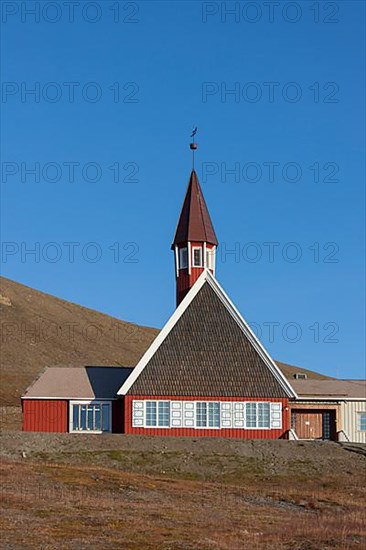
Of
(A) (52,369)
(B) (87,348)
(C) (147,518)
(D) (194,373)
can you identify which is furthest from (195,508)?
(B) (87,348)

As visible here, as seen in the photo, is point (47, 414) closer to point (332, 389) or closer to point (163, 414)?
point (163, 414)

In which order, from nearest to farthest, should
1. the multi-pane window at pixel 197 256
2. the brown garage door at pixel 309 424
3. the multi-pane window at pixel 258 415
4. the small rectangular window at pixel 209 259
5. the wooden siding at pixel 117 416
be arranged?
the multi-pane window at pixel 258 415 → the wooden siding at pixel 117 416 → the multi-pane window at pixel 197 256 → the small rectangular window at pixel 209 259 → the brown garage door at pixel 309 424

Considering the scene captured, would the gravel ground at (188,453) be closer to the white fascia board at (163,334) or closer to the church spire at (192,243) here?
the white fascia board at (163,334)

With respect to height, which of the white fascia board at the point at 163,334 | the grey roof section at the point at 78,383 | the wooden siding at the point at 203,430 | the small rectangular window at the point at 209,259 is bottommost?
the wooden siding at the point at 203,430

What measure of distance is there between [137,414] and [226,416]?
4.70 m

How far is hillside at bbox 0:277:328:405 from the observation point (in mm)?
115688

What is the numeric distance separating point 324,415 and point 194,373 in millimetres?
10010

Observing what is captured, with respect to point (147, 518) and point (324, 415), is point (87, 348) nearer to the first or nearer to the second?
point (324, 415)

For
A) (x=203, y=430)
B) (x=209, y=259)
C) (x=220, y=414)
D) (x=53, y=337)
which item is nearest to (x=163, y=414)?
(x=203, y=430)

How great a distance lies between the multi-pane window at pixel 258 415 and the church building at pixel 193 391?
5cm

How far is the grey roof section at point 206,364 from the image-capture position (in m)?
46.5

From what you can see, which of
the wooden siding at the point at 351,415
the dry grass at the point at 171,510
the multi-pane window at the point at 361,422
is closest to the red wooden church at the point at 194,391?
the wooden siding at the point at 351,415

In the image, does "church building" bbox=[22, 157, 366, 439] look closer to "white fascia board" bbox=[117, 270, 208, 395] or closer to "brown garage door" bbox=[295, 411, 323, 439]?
"white fascia board" bbox=[117, 270, 208, 395]

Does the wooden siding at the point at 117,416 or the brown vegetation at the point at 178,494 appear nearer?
the brown vegetation at the point at 178,494
